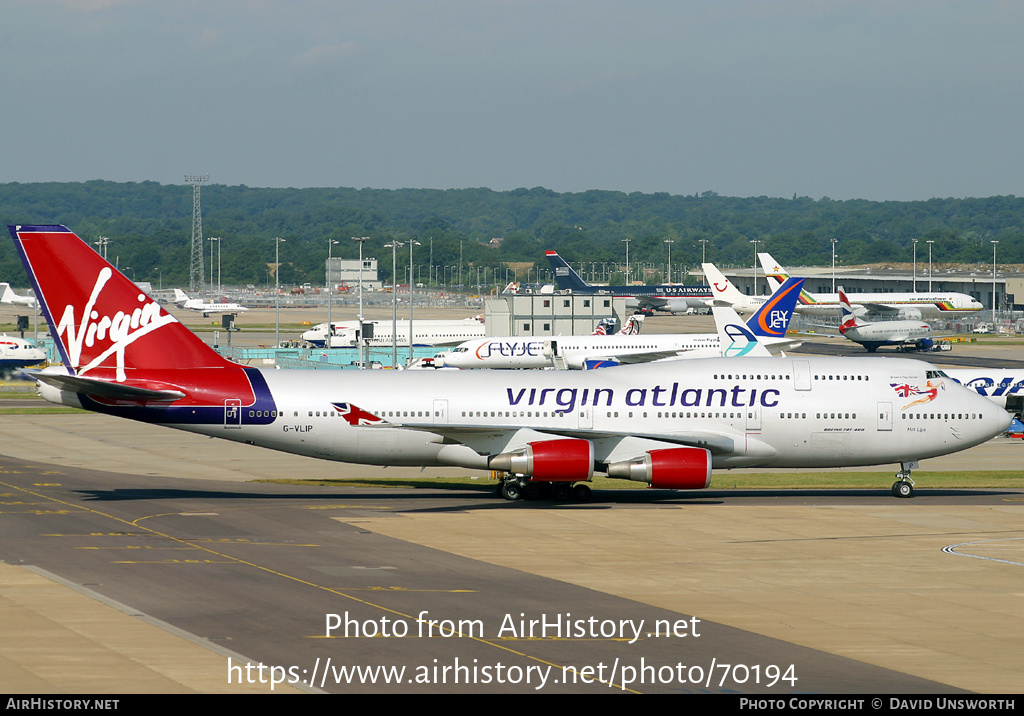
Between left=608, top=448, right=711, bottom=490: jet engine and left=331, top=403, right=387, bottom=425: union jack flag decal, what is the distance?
8.89m

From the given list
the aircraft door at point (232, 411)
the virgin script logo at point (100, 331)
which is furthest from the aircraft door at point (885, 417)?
the virgin script logo at point (100, 331)

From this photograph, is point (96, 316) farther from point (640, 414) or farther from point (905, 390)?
point (905, 390)

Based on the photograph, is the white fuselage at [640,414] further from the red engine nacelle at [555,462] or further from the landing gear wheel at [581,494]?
the landing gear wheel at [581,494]

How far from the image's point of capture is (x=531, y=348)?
4082 inches

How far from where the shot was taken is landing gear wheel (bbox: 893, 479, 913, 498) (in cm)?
4609

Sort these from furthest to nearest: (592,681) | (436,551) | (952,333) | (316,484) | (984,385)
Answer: (952,333), (984,385), (316,484), (436,551), (592,681)

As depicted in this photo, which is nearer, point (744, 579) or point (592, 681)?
point (592, 681)

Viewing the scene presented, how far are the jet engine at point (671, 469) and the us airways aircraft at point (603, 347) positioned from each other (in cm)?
5731

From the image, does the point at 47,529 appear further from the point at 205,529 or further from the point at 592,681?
the point at 592,681

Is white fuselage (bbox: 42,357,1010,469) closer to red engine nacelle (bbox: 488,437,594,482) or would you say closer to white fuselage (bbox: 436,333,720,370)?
red engine nacelle (bbox: 488,437,594,482)

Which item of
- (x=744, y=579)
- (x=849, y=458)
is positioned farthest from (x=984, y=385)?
(x=744, y=579)

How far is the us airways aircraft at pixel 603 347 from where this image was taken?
333 ft

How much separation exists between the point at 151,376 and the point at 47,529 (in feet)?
26.4

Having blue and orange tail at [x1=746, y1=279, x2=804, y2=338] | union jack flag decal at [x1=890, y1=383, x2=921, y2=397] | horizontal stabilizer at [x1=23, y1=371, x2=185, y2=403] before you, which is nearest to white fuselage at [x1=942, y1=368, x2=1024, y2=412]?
blue and orange tail at [x1=746, y1=279, x2=804, y2=338]
